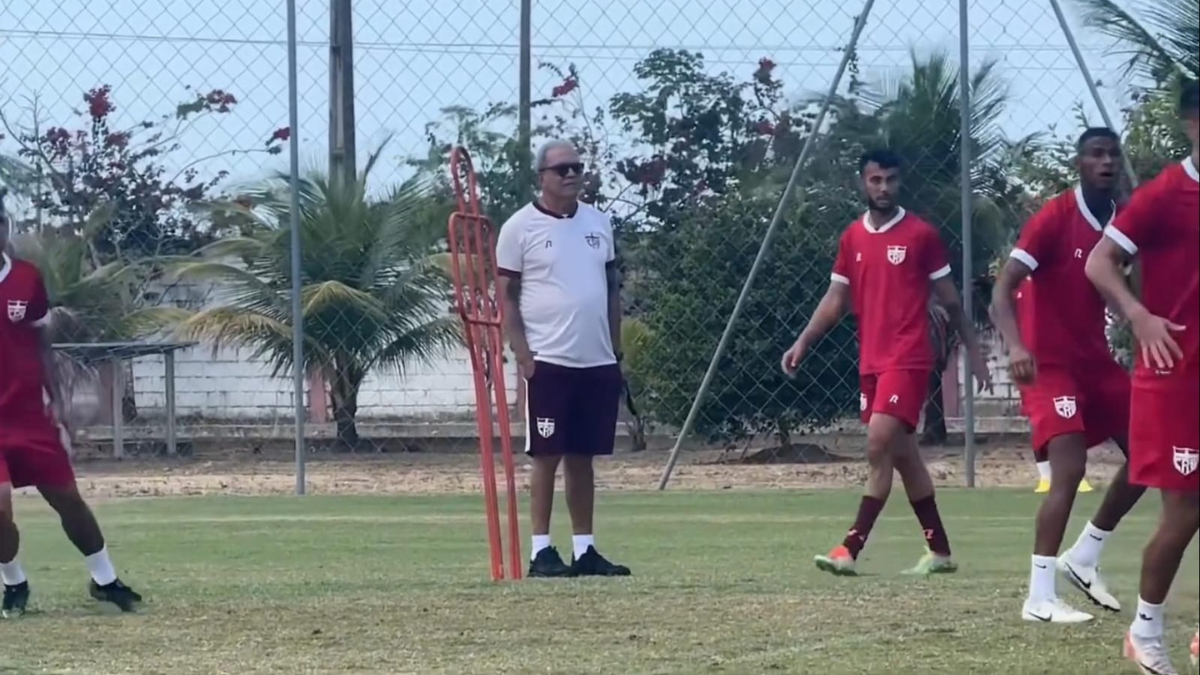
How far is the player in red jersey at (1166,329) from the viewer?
18.3ft

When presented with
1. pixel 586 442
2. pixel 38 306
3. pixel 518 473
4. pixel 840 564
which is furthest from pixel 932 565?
pixel 518 473

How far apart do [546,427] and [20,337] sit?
98.2 inches

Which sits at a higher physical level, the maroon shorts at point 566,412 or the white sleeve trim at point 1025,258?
the white sleeve trim at point 1025,258

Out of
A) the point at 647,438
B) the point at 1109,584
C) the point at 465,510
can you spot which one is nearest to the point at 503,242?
the point at 1109,584

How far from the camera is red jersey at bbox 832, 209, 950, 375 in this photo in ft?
29.7

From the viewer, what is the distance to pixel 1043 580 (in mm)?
7273

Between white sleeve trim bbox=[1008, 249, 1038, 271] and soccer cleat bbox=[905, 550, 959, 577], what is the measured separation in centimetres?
206

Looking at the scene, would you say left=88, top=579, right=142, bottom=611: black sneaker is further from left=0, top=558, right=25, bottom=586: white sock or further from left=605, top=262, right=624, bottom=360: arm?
left=605, top=262, right=624, bottom=360: arm

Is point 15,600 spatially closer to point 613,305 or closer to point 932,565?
point 613,305

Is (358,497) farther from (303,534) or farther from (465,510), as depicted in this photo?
(303,534)

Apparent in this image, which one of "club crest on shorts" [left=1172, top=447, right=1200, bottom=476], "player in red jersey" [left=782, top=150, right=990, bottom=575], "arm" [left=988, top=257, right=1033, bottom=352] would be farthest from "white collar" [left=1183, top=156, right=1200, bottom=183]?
"player in red jersey" [left=782, top=150, right=990, bottom=575]

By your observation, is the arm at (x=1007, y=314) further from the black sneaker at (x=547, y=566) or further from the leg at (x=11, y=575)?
the leg at (x=11, y=575)

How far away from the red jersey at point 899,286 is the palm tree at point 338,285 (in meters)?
9.36

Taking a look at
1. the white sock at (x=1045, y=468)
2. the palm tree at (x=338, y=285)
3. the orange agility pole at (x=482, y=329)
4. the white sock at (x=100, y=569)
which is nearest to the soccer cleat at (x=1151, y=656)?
the white sock at (x=1045, y=468)
